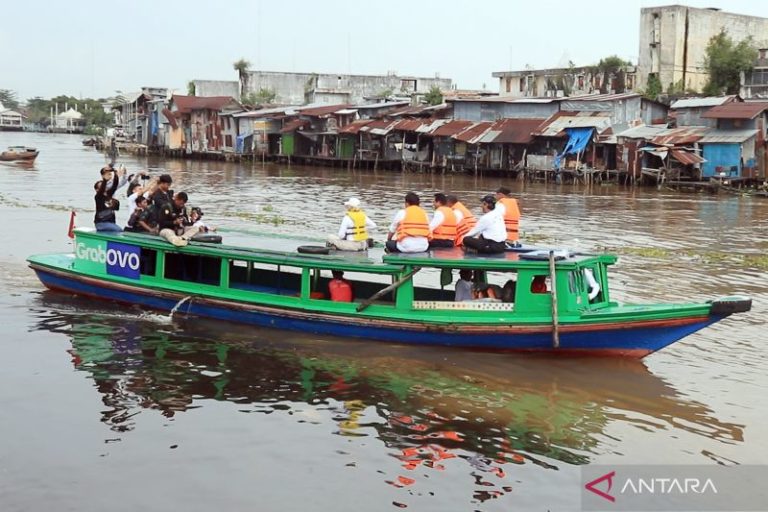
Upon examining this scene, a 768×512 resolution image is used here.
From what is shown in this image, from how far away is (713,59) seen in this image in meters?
49.8

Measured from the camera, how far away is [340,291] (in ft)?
38.1

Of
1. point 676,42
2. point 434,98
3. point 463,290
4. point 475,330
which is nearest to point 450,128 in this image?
point 434,98

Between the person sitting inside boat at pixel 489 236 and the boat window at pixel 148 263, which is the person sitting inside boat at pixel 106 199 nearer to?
the boat window at pixel 148 263

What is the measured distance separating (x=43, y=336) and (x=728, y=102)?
114 feet

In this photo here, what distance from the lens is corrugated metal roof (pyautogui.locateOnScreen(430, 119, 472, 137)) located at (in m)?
48.8

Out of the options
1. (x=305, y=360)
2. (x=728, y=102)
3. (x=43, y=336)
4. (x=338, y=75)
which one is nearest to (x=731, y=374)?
(x=305, y=360)

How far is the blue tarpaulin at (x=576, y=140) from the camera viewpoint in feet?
142

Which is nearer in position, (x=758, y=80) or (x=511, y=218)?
(x=511, y=218)

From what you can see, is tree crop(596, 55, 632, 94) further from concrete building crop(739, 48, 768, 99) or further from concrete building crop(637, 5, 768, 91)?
concrete building crop(739, 48, 768, 99)

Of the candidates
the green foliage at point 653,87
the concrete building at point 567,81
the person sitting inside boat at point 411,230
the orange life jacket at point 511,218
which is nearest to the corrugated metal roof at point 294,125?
the concrete building at point 567,81

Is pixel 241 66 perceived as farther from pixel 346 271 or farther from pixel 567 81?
pixel 346 271

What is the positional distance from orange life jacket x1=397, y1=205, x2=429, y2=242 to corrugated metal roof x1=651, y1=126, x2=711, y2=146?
30.5 m

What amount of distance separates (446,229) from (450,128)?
38.2 metres

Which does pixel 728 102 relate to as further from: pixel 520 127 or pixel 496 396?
pixel 496 396
